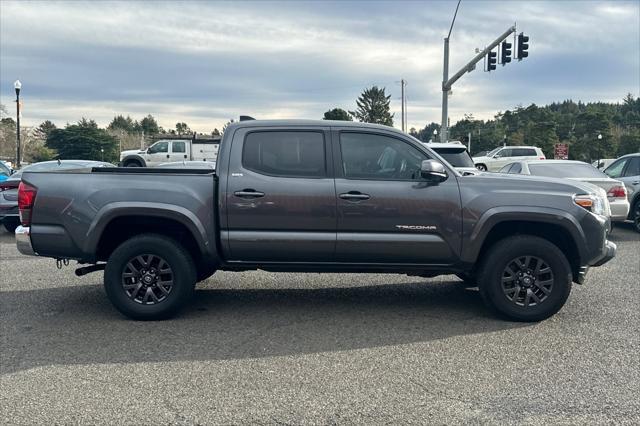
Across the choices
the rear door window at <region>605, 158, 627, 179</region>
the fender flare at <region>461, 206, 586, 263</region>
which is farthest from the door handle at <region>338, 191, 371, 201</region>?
the rear door window at <region>605, 158, 627, 179</region>

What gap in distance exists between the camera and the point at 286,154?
5645 millimetres

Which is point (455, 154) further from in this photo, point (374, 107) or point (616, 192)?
point (374, 107)

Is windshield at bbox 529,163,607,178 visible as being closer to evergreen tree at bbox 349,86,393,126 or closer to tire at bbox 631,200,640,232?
tire at bbox 631,200,640,232

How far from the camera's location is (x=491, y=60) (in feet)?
77.1

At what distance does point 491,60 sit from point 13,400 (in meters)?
23.1

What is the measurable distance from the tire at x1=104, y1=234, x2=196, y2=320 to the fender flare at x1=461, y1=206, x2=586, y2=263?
280cm

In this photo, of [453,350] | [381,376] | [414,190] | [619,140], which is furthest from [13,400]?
[619,140]

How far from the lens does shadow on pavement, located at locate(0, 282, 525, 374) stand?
4730 millimetres

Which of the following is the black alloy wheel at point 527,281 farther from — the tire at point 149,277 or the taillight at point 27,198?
the taillight at point 27,198

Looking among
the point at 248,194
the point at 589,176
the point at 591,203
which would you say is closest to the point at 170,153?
the point at 589,176

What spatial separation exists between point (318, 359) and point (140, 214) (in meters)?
2.24

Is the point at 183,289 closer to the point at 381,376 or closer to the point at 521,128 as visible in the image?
the point at 381,376

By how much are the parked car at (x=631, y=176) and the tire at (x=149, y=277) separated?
10.4 m

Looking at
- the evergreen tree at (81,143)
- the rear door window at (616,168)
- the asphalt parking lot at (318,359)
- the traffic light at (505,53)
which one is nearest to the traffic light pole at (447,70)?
the traffic light at (505,53)
